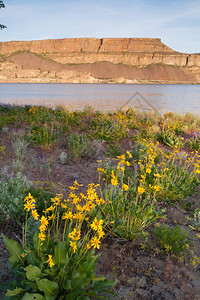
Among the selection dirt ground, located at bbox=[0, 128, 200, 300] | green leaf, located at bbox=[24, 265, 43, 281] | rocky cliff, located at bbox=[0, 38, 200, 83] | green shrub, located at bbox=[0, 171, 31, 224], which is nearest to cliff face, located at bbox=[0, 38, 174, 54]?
rocky cliff, located at bbox=[0, 38, 200, 83]

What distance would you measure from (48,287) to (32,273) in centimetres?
16

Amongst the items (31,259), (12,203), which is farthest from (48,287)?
(12,203)

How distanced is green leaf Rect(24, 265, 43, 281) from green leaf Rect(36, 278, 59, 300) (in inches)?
2.2

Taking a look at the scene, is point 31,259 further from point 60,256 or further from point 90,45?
point 90,45

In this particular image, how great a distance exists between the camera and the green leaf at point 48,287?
1746 millimetres

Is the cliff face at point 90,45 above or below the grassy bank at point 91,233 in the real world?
above

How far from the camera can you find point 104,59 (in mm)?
169000

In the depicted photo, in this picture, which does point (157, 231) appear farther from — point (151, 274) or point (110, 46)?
point (110, 46)

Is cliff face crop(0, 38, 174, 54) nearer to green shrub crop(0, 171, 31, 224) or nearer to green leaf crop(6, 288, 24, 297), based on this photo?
green shrub crop(0, 171, 31, 224)

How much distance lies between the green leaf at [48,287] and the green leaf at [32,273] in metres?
0.06

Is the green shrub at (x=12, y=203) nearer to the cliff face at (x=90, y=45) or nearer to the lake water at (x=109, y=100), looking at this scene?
the lake water at (x=109, y=100)

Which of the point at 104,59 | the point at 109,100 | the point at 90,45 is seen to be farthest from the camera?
the point at 90,45

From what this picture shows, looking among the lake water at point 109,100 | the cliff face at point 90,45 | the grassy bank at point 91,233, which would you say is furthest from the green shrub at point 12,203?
the cliff face at point 90,45

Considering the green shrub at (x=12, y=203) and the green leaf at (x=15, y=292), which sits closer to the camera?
the green leaf at (x=15, y=292)
